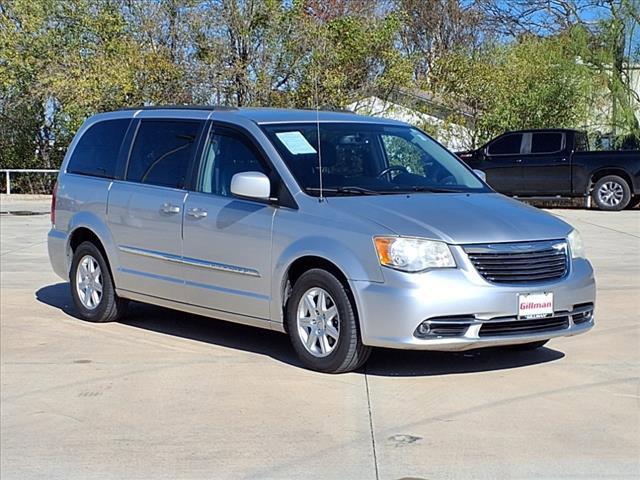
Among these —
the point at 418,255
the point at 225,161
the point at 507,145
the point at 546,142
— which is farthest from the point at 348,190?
the point at 507,145

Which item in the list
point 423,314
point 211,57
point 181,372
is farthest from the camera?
point 211,57

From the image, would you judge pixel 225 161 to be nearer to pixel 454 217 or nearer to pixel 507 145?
pixel 454 217

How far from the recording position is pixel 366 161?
7586mm

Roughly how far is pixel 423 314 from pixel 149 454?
2019mm

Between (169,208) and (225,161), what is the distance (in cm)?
61

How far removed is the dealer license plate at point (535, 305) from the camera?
6461 millimetres

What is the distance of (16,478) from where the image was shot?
4.86 meters

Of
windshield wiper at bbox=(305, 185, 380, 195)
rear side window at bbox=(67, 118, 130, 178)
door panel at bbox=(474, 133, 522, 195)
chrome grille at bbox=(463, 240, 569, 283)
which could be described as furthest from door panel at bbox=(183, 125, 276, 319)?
door panel at bbox=(474, 133, 522, 195)

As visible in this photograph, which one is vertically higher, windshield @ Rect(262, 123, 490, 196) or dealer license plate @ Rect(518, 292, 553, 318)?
windshield @ Rect(262, 123, 490, 196)

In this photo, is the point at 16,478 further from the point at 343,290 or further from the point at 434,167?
the point at 434,167

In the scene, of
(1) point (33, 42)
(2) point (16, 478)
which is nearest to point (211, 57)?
(1) point (33, 42)

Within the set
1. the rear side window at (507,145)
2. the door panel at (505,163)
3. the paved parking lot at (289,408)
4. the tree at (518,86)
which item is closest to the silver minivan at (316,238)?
the paved parking lot at (289,408)

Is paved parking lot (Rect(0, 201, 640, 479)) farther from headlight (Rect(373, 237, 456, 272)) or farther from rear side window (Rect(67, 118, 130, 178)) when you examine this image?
rear side window (Rect(67, 118, 130, 178))

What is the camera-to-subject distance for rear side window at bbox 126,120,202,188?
8.00m
